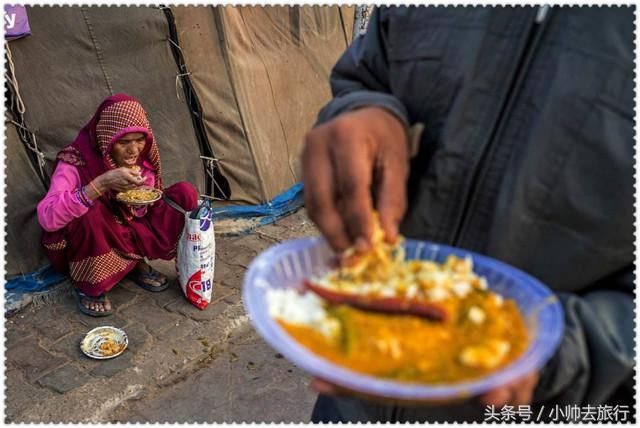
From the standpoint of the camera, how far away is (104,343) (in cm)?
356

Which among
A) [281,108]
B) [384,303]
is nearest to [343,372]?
[384,303]

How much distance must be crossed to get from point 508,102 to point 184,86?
388 cm

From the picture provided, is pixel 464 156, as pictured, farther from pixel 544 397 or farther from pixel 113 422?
pixel 113 422

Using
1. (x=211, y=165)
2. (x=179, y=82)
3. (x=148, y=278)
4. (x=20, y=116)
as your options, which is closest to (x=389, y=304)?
(x=148, y=278)

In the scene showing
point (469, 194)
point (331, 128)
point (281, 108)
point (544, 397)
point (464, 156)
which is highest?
point (331, 128)

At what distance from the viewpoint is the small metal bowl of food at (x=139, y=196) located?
3657 millimetres

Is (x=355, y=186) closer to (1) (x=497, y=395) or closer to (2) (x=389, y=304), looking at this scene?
(2) (x=389, y=304)

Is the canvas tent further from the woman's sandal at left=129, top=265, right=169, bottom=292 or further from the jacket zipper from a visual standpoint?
the jacket zipper

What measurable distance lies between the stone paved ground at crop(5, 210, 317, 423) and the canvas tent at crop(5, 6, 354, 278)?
24.8 inches

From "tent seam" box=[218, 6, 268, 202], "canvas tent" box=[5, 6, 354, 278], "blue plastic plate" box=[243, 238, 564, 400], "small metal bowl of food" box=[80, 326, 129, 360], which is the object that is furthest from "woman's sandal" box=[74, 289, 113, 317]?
"blue plastic plate" box=[243, 238, 564, 400]

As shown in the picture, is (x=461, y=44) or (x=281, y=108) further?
(x=281, y=108)

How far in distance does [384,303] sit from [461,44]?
71cm

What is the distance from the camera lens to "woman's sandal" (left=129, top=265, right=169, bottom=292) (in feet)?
13.7

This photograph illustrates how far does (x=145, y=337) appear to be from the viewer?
3.70m
